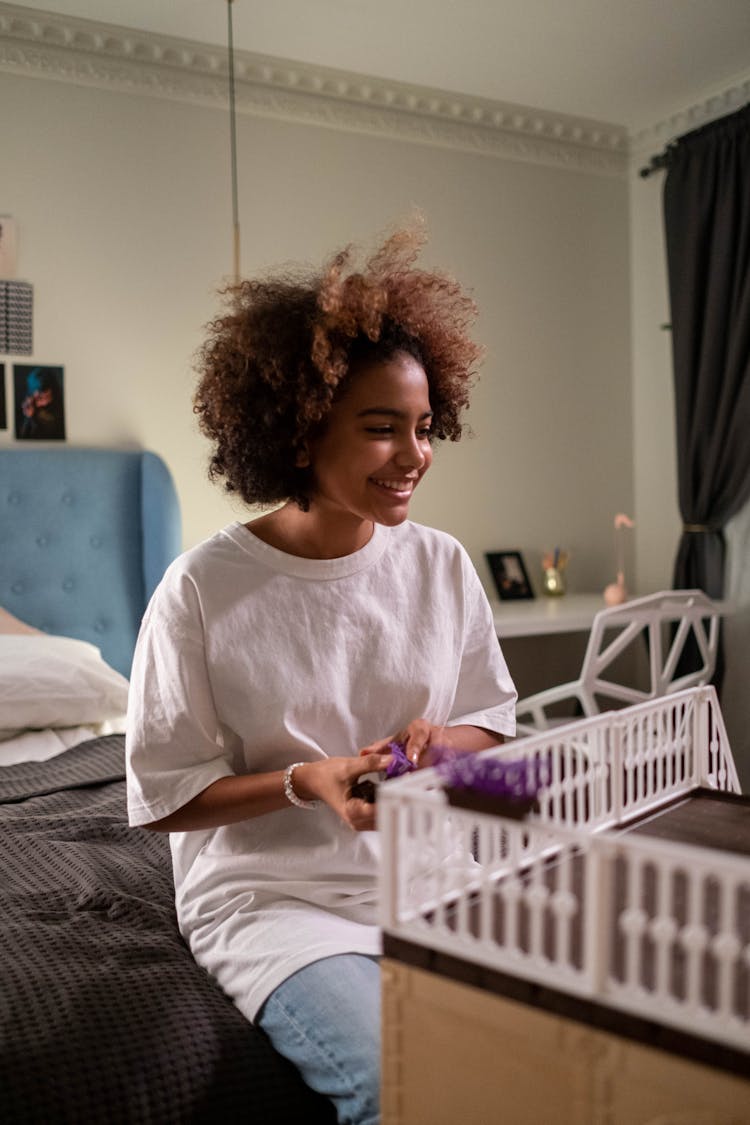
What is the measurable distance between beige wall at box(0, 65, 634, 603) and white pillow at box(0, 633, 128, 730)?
31.4 inches

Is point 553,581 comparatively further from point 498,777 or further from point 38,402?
point 498,777

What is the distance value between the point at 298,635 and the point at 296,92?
266 cm

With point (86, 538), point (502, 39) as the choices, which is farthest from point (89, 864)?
point (502, 39)

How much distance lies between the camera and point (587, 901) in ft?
2.31

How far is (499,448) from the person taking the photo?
392cm

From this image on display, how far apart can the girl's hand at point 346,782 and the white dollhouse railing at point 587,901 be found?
8.2 inches

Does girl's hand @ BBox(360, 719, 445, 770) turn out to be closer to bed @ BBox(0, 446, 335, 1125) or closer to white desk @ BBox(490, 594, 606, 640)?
bed @ BBox(0, 446, 335, 1125)

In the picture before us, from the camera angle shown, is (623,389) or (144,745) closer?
(144,745)

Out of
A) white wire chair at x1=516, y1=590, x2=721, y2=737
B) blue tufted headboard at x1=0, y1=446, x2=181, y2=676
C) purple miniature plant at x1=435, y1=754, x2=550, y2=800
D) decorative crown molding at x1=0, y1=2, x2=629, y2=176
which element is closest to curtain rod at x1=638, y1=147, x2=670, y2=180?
decorative crown molding at x1=0, y1=2, x2=629, y2=176

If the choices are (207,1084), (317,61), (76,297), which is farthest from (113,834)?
(317,61)

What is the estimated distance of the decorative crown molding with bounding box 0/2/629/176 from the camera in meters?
3.06

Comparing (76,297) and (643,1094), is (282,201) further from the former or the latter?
(643,1094)

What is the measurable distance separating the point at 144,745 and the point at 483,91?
9.99ft

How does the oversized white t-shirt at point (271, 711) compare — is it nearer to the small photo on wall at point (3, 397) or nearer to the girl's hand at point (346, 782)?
the girl's hand at point (346, 782)
